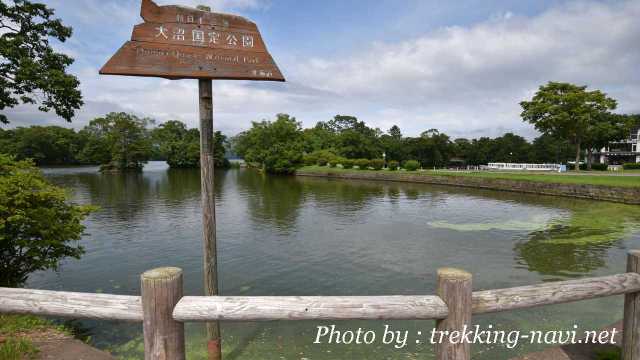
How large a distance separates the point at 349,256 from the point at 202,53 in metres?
7.97

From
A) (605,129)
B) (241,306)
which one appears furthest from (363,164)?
(241,306)

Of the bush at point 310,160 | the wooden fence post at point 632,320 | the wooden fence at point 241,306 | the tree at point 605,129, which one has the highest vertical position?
the tree at point 605,129

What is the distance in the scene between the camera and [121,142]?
6222 cm

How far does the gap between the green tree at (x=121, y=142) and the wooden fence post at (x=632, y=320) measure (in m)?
69.5

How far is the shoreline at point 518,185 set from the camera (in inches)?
793

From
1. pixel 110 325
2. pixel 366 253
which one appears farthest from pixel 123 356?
pixel 366 253

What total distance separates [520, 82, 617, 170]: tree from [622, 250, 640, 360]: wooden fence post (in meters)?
37.1

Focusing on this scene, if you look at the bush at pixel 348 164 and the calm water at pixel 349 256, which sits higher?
the bush at pixel 348 164

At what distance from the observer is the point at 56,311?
2.62 meters

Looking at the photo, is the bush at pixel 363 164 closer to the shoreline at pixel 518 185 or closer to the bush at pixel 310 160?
the shoreline at pixel 518 185

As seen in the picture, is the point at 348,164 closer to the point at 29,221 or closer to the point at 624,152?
the point at 29,221

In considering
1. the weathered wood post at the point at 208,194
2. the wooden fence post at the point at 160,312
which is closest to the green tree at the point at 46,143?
the weathered wood post at the point at 208,194

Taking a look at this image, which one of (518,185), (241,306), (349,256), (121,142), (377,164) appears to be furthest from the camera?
(121,142)

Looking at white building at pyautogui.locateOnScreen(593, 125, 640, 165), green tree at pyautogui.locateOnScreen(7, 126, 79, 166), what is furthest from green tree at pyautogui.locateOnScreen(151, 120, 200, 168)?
white building at pyautogui.locateOnScreen(593, 125, 640, 165)
